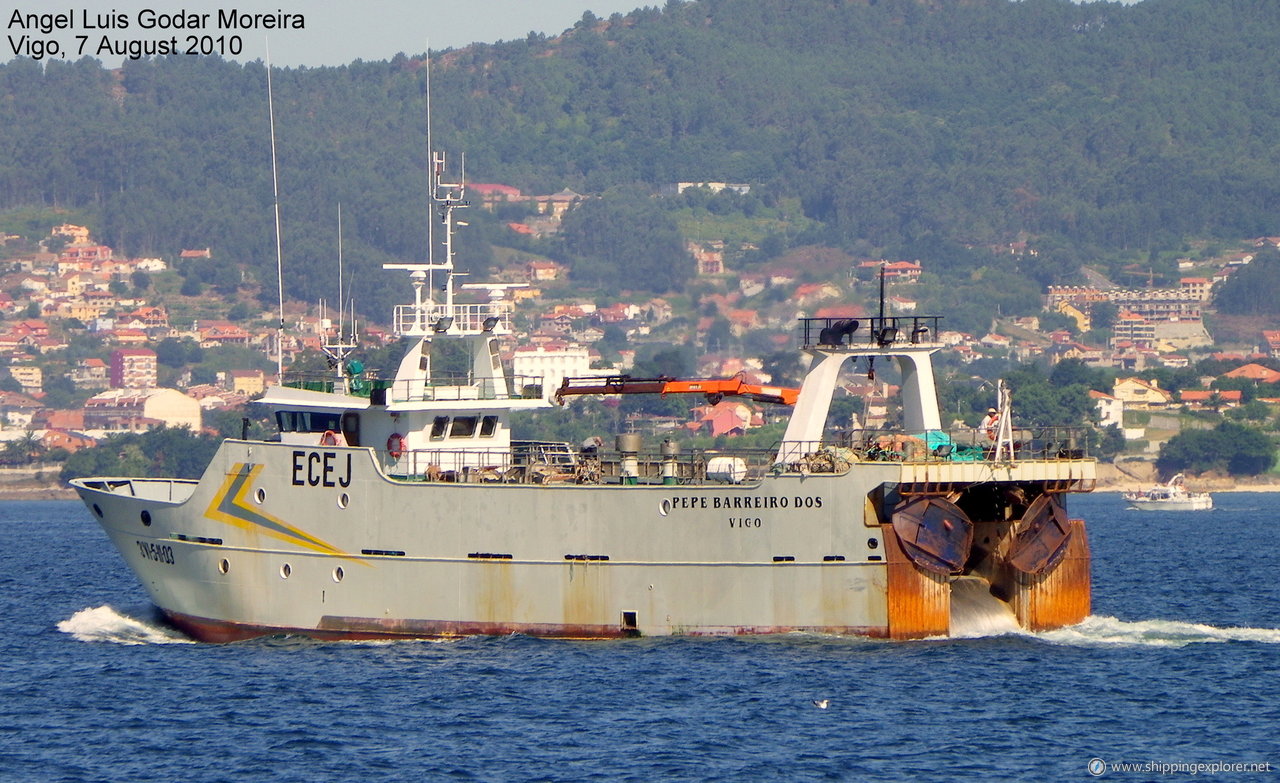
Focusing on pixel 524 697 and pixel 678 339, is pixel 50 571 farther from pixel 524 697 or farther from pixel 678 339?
pixel 678 339

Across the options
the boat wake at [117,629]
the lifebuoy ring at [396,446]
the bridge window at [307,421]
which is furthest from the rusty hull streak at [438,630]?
the bridge window at [307,421]

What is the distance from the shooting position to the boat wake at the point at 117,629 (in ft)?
133

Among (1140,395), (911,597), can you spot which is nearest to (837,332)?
(911,597)

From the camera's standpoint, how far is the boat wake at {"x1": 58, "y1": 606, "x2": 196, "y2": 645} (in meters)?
40.7

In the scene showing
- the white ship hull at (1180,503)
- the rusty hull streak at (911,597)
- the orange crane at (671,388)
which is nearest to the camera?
the rusty hull streak at (911,597)

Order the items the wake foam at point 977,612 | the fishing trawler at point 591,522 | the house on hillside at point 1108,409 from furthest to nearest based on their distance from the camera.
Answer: the house on hillside at point 1108,409 → the wake foam at point 977,612 → the fishing trawler at point 591,522

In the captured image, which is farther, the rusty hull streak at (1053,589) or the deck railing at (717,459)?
the rusty hull streak at (1053,589)

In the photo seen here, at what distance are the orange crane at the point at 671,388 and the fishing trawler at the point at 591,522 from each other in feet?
0.71

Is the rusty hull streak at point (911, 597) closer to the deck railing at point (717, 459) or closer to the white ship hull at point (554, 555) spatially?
the white ship hull at point (554, 555)

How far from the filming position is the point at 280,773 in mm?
29203

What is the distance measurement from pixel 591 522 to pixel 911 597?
563cm

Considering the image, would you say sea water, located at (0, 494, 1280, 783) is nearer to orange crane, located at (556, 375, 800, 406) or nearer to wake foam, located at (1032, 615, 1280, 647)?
wake foam, located at (1032, 615, 1280, 647)

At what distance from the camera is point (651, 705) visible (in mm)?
32469

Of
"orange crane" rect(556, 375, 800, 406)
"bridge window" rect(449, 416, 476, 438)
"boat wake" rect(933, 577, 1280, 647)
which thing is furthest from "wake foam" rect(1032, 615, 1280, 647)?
"bridge window" rect(449, 416, 476, 438)
